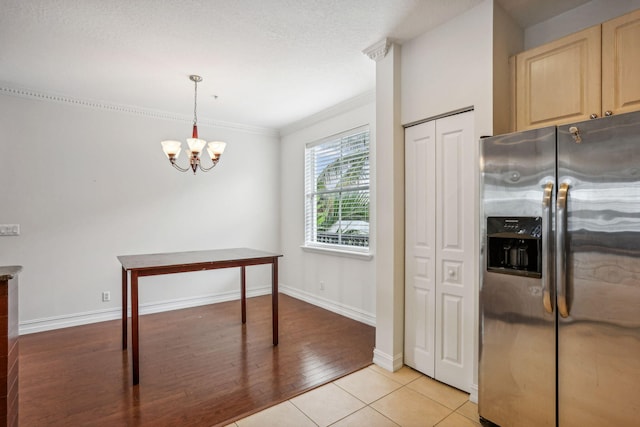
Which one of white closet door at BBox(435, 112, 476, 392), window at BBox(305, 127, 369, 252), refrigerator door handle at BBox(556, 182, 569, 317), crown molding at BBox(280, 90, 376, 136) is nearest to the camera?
refrigerator door handle at BBox(556, 182, 569, 317)

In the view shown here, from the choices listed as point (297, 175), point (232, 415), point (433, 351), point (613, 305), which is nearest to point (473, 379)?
point (433, 351)

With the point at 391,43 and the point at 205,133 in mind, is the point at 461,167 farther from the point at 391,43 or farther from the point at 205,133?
the point at 205,133

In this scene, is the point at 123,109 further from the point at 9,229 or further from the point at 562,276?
the point at 562,276

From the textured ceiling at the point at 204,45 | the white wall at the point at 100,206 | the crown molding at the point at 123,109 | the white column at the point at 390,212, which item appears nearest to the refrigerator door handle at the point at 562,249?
the white column at the point at 390,212

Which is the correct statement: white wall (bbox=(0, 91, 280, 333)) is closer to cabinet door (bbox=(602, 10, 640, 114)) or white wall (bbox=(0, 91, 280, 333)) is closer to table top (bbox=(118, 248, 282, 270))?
table top (bbox=(118, 248, 282, 270))

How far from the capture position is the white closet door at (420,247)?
8.20 ft

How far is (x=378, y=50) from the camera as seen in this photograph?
2.69 meters

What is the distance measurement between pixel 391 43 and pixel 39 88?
12.4 feet

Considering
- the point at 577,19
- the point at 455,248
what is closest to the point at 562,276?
the point at 455,248

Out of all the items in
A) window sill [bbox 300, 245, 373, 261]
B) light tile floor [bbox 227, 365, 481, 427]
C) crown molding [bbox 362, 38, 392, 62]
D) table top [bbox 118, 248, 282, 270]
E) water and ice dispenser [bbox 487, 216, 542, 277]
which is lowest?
light tile floor [bbox 227, 365, 481, 427]

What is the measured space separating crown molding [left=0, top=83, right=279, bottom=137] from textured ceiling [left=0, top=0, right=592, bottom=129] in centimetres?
8

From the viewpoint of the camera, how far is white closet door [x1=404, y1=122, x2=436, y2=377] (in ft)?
8.20

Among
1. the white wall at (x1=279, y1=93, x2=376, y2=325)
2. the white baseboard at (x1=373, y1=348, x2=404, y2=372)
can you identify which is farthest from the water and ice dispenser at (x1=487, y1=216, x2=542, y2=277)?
the white wall at (x1=279, y1=93, x2=376, y2=325)

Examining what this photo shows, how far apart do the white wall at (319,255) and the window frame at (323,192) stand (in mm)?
68
